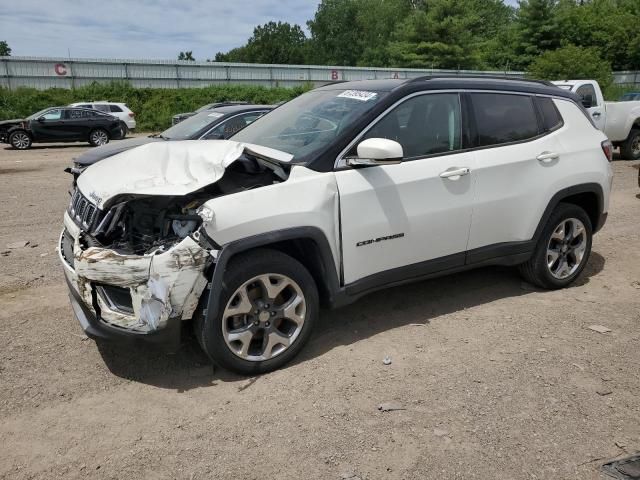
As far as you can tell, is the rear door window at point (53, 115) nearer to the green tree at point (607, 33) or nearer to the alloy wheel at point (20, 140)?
the alloy wheel at point (20, 140)

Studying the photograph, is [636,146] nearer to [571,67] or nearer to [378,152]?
[378,152]

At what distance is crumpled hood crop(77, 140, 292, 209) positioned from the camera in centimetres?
334

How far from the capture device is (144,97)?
31.4 metres

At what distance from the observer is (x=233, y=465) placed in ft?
9.09

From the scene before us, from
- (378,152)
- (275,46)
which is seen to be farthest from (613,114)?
(275,46)

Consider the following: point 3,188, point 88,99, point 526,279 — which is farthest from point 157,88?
point 526,279

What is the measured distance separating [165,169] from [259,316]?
43.2 inches

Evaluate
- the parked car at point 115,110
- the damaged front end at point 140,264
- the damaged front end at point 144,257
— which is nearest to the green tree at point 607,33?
the parked car at point 115,110

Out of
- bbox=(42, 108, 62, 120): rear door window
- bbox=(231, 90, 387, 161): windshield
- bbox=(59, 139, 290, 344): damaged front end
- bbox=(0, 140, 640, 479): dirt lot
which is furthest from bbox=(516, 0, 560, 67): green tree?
bbox=(59, 139, 290, 344): damaged front end

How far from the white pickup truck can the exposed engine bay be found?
1178cm

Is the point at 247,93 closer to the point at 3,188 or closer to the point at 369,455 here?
the point at 3,188

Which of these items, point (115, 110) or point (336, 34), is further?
point (336, 34)

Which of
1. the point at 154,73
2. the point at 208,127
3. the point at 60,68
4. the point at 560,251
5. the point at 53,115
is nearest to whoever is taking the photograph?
the point at 560,251

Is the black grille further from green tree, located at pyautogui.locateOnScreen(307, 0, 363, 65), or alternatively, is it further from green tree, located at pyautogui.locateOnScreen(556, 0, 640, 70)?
green tree, located at pyautogui.locateOnScreen(307, 0, 363, 65)
